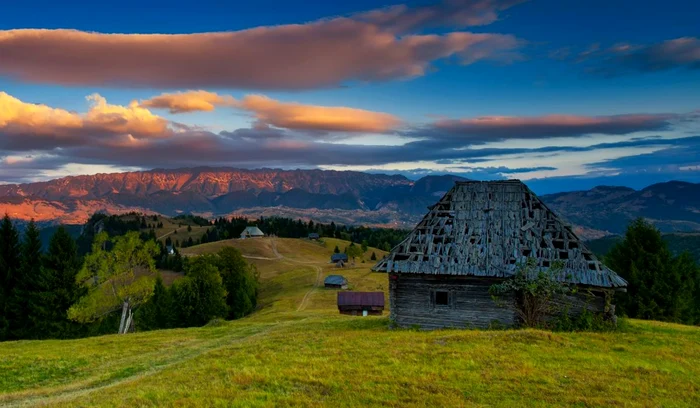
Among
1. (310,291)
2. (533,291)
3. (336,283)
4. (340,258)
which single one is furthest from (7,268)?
(340,258)

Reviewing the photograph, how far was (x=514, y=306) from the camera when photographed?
27328 millimetres

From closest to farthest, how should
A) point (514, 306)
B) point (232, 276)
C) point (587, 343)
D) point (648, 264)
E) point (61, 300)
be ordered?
point (587, 343)
point (514, 306)
point (648, 264)
point (61, 300)
point (232, 276)

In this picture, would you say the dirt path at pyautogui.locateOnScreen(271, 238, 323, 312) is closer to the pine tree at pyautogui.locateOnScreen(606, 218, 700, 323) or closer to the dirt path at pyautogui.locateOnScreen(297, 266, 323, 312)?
the dirt path at pyautogui.locateOnScreen(297, 266, 323, 312)

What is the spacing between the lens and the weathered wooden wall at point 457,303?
27.2 m

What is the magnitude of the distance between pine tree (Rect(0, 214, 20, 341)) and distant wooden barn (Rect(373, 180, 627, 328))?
44277mm

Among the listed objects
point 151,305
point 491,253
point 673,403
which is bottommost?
point 151,305

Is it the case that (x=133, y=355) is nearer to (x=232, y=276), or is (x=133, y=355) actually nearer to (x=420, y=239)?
(x=420, y=239)

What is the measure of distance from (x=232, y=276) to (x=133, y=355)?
57.9m

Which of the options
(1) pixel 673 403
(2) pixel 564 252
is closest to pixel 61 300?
(2) pixel 564 252

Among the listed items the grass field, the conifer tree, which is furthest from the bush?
the conifer tree

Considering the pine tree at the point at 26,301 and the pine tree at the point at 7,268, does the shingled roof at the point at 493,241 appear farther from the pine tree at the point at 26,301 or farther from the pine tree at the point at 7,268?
the pine tree at the point at 7,268

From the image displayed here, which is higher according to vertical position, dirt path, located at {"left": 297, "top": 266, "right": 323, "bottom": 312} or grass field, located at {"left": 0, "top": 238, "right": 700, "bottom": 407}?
grass field, located at {"left": 0, "top": 238, "right": 700, "bottom": 407}

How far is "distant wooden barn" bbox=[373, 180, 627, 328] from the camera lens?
88.2ft

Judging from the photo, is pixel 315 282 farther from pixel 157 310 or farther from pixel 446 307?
pixel 446 307
